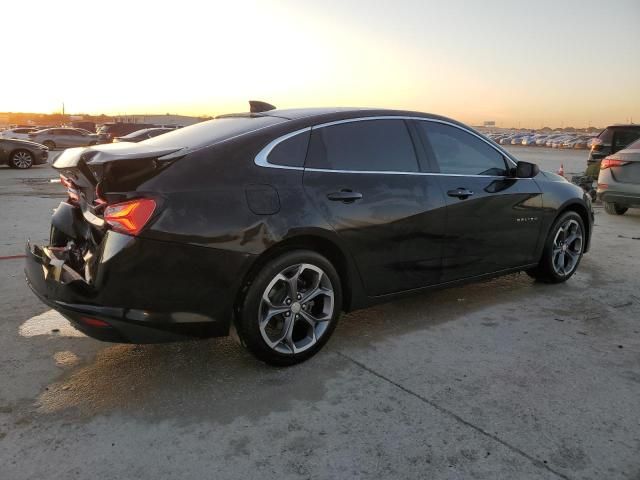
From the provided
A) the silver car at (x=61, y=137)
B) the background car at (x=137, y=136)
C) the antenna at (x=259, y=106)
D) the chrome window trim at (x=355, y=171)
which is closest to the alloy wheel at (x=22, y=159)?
the background car at (x=137, y=136)

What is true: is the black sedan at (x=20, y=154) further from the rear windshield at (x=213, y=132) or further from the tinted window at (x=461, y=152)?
the tinted window at (x=461, y=152)

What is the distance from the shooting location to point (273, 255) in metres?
3.19

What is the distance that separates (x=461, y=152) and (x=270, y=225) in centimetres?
198

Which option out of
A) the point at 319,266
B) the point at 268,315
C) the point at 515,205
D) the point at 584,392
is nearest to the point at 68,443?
the point at 268,315

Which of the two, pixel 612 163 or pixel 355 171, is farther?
pixel 612 163

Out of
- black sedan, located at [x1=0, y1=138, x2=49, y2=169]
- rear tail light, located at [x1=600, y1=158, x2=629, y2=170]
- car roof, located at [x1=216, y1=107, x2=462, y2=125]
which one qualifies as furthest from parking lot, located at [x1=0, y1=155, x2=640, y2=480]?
black sedan, located at [x1=0, y1=138, x2=49, y2=169]

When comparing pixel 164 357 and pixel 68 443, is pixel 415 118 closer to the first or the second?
pixel 164 357

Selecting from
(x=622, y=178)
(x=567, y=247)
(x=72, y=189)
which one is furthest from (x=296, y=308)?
(x=622, y=178)

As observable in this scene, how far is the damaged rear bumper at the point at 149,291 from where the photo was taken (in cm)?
277

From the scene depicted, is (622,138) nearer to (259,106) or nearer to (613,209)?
(613,209)

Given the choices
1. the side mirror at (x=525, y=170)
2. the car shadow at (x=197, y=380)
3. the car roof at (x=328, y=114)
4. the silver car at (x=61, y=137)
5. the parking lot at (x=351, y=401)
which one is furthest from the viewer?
the silver car at (x=61, y=137)

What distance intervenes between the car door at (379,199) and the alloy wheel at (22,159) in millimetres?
17741

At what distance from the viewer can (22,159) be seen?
1803 cm

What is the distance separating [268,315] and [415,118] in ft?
6.29
